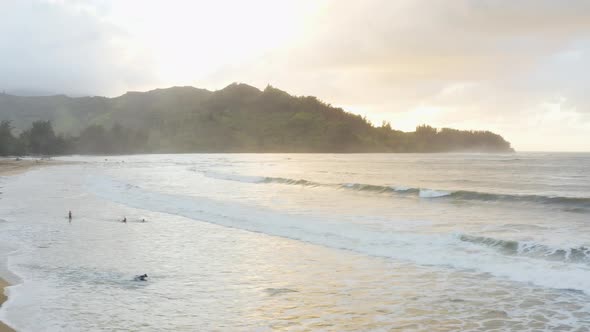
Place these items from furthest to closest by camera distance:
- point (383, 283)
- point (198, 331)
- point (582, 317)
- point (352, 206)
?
point (352, 206) → point (383, 283) → point (582, 317) → point (198, 331)

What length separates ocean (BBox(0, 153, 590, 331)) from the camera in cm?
823

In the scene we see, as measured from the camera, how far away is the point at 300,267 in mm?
12227

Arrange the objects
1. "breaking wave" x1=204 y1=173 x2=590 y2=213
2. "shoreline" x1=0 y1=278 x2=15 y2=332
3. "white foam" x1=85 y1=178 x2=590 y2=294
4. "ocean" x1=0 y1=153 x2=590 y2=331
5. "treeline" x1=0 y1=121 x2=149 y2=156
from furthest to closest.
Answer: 1. "treeline" x1=0 y1=121 x2=149 y2=156
2. "breaking wave" x1=204 y1=173 x2=590 y2=213
3. "white foam" x1=85 y1=178 x2=590 y2=294
4. "ocean" x1=0 y1=153 x2=590 y2=331
5. "shoreline" x1=0 y1=278 x2=15 y2=332

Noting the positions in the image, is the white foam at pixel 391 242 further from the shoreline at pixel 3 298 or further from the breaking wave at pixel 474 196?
the breaking wave at pixel 474 196

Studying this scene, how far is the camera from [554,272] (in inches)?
447

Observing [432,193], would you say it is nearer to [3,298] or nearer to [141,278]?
[141,278]

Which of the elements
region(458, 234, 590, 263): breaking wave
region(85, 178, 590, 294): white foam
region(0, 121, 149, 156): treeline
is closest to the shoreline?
region(85, 178, 590, 294): white foam

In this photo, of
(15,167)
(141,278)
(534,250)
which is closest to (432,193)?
(534,250)

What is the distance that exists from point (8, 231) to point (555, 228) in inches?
738

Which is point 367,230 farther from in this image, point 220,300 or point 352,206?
point 220,300

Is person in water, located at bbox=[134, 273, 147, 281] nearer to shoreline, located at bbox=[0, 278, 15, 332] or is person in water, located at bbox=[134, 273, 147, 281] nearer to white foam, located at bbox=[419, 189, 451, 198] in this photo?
shoreline, located at bbox=[0, 278, 15, 332]

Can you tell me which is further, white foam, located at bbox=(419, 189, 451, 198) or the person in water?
white foam, located at bbox=(419, 189, 451, 198)

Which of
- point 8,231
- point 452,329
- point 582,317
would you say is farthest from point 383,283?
point 8,231

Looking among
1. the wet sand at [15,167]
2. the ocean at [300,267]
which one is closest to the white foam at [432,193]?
the ocean at [300,267]
